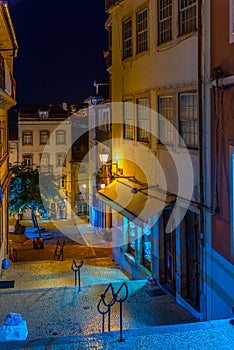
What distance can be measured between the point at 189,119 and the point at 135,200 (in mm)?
3819

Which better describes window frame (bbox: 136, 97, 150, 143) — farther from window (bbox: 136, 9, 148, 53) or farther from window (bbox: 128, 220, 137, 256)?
window (bbox: 128, 220, 137, 256)

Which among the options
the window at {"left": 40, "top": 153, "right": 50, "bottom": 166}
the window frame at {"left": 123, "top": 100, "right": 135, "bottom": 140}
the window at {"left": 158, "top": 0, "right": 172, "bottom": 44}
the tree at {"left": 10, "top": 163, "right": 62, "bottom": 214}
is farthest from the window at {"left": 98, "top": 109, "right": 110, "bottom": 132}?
the window at {"left": 40, "top": 153, "right": 50, "bottom": 166}

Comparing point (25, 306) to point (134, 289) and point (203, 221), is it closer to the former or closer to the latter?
point (134, 289)

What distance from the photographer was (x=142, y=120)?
17.2 metres

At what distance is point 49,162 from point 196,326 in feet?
154

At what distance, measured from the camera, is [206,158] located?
11695mm

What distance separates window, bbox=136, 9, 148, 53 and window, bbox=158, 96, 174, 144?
2674mm

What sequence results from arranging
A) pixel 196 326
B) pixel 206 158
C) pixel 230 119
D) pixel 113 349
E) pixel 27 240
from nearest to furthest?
pixel 113 349 < pixel 196 326 < pixel 230 119 < pixel 206 158 < pixel 27 240

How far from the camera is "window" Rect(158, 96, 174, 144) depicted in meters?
14.5

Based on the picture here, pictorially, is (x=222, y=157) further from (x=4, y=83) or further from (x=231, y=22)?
(x=4, y=83)

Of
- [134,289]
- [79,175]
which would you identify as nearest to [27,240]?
[79,175]

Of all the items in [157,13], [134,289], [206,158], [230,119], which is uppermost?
[157,13]

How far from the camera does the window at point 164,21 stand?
572 inches

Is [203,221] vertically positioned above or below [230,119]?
below
